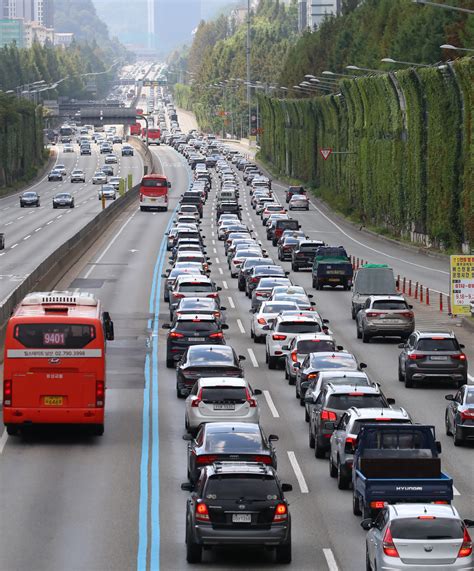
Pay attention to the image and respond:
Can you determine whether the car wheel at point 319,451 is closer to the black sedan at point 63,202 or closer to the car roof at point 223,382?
the car roof at point 223,382

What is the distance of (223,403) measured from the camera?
31453 millimetres

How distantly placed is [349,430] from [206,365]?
9631 mm

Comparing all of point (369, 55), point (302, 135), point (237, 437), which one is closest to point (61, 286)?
point (237, 437)

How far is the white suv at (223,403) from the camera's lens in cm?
3127

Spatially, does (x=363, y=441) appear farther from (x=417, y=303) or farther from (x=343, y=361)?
(x=417, y=303)

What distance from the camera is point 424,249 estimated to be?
297 ft

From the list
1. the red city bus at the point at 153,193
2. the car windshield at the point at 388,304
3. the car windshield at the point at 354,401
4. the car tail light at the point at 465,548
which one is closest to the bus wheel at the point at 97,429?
the car windshield at the point at 354,401

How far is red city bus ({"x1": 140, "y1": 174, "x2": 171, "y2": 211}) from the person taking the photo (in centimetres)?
12169

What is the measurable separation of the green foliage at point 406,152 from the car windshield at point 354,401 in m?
49.4

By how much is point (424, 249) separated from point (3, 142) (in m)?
90.8

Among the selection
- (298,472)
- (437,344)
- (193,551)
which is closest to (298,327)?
(437,344)

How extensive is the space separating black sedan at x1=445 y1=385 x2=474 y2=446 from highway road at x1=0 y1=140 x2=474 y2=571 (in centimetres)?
28

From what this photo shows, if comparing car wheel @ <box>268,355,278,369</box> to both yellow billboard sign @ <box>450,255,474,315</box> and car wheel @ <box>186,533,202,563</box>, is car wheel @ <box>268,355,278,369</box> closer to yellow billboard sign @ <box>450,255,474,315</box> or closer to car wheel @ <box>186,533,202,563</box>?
yellow billboard sign @ <box>450,255,474,315</box>

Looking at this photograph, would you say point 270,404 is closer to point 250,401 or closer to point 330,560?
point 250,401
